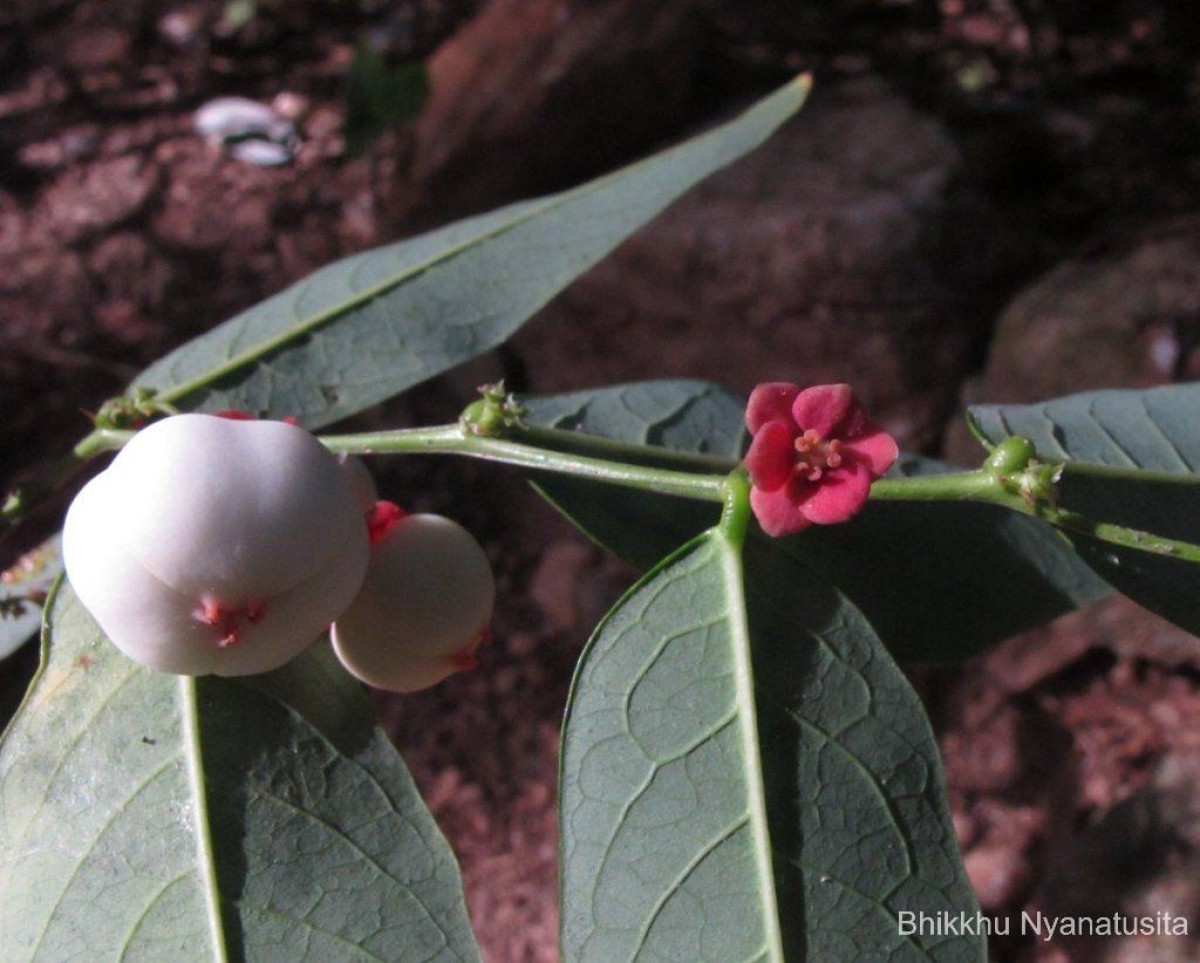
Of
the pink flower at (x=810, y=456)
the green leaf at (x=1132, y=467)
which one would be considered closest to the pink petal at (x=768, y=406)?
the pink flower at (x=810, y=456)

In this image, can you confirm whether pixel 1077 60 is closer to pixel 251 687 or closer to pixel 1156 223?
pixel 1156 223

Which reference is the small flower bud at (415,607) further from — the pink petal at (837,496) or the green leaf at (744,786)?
→ the pink petal at (837,496)

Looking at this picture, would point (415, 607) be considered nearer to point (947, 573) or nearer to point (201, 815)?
point (201, 815)

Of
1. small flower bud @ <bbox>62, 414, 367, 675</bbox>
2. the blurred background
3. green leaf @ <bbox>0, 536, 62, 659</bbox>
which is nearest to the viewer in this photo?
small flower bud @ <bbox>62, 414, 367, 675</bbox>

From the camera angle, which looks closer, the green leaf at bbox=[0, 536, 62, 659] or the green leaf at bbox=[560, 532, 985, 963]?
the green leaf at bbox=[560, 532, 985, 963]

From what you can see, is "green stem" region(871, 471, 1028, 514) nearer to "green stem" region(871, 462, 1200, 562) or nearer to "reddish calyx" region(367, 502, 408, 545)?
"green stem" region(871, 462, 1200, 562)

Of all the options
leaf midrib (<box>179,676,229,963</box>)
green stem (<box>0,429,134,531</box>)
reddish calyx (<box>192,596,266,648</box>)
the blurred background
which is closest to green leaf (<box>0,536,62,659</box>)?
green stem (<box>0,429,134,531</box>)

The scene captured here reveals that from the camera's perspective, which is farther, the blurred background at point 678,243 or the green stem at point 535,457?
the blurred background at point 678,243
